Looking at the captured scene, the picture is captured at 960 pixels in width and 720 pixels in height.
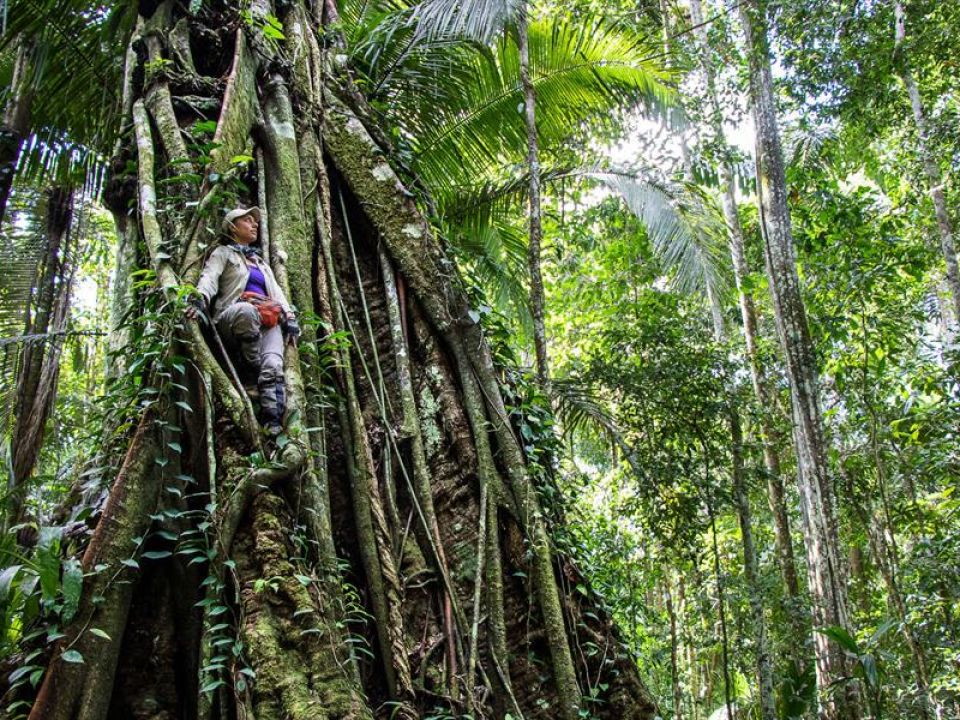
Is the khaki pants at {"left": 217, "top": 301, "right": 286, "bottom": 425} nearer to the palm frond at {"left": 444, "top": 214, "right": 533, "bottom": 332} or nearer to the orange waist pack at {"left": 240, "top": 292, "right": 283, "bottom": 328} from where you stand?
the orange waist pack at {"left": 240, "top": 292, "right": 283, "bottom": 328}

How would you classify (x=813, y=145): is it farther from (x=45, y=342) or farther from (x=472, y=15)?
(x=45, y=342)

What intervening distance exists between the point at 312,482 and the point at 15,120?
16.5 feet

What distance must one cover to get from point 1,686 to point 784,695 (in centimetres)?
428

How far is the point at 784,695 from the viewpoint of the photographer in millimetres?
4938

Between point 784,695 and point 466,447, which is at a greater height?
point 466,447

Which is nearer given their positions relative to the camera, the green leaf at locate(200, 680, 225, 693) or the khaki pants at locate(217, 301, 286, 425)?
A: the green leaf at locate(200, 680, 225, 693)

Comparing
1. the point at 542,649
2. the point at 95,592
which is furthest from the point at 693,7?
the point at 95,592

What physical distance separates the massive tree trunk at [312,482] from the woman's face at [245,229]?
0.38 ft

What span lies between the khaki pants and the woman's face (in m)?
0.49

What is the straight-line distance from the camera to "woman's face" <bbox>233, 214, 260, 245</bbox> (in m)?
3.89

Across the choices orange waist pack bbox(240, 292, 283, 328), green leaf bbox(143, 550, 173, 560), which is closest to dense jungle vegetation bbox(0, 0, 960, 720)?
green leaf bbox(143, 550, 173, 560)

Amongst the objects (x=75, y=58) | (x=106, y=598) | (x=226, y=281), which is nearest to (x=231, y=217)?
(x=226, y=281)

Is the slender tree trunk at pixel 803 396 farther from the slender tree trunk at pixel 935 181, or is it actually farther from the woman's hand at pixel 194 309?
the woman's hand at pixel 194 309

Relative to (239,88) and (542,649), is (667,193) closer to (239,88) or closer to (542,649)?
(239,88)
